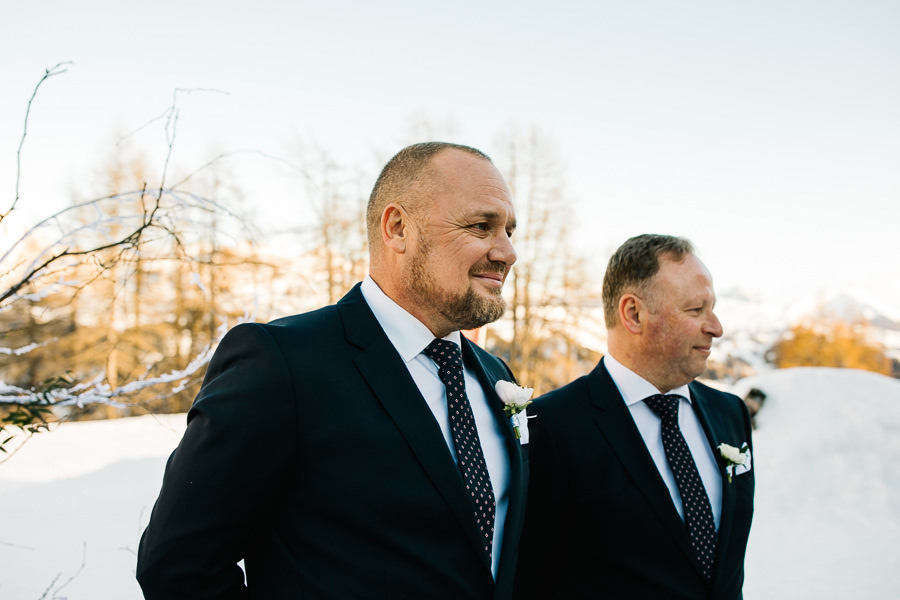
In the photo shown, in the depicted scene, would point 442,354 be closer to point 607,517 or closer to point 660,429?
point 607,517

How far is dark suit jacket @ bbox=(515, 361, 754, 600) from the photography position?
8.20ft

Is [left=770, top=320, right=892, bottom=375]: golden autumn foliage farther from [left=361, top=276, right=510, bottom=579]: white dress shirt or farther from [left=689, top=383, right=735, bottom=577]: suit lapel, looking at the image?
[left=361, top=276, right=510, bottom=579]: white dress shirt

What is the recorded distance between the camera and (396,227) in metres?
2.05

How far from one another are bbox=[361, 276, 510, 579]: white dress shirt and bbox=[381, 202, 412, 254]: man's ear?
6.1 inches

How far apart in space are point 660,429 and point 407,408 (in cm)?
155

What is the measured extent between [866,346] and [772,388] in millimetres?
57878

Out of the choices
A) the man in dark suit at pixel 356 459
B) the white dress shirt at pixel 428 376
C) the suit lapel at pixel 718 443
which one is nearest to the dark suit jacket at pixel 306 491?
the man in dark suit at pixel 356 459

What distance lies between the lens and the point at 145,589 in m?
1.58

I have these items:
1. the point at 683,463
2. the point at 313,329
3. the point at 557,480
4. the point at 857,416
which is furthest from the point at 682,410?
the point at 857,416

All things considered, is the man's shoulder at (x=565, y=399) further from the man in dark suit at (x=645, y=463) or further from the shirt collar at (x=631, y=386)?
the shirt collar at (x=631, y=386)

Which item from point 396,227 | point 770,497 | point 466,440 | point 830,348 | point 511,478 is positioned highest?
point 830,348

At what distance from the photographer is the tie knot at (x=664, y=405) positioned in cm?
282

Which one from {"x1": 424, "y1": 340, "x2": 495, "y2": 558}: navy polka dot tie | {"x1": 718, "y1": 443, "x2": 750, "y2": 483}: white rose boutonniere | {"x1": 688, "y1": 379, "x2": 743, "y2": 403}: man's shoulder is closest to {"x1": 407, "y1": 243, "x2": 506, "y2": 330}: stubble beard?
{"x1": 424, "y1": 340, "x2": 495, "y2": 558}: navy polka dot tie

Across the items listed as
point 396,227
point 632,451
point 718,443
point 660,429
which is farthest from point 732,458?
point 396,227
